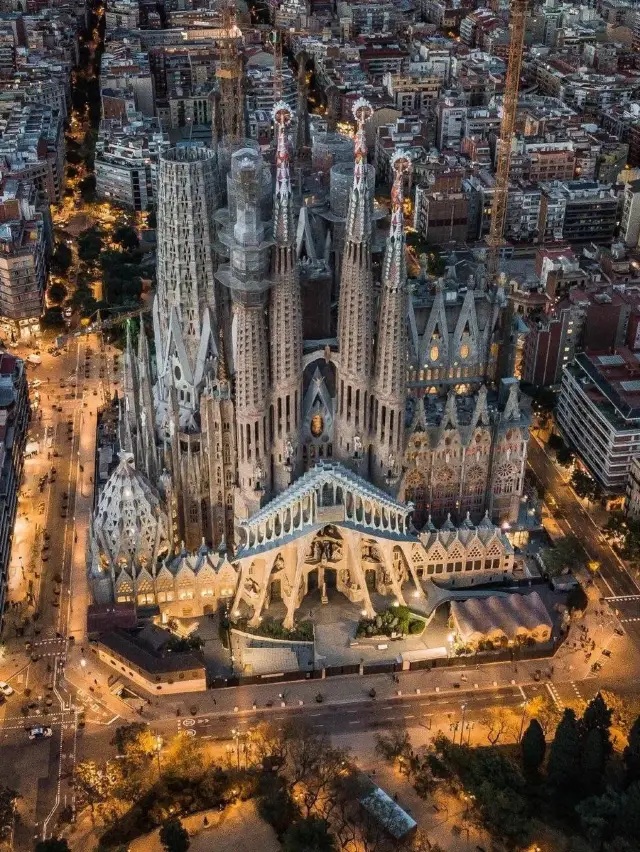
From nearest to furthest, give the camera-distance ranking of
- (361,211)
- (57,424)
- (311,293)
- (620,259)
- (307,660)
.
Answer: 1. (361,211)
2. (307,660)
3. (311,293)
4. (57,424)
5. (620,259)

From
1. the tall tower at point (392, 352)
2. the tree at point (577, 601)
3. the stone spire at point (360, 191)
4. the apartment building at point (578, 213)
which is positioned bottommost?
the tree at point (577, 601)

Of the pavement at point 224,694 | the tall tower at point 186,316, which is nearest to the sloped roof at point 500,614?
the pavement at point 224,694

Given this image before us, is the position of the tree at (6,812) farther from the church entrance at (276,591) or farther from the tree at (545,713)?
the tree at (545,713)

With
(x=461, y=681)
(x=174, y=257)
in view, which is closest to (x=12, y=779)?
(x=461, y=681)

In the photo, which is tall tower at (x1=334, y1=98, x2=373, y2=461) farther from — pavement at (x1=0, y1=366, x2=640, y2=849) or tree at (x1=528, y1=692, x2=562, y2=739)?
tree at (x1=528, y1=692, x2=562, y2=739)

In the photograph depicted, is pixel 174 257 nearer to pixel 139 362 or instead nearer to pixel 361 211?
pixel 139 362

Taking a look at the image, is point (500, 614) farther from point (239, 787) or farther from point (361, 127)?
point (361, 127)
